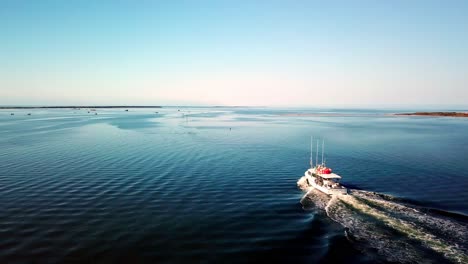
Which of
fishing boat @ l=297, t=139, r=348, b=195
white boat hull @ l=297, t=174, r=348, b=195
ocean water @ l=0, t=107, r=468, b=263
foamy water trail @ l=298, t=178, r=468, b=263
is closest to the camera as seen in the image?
foamy water trail @ l=298, t=178, r=468, b=263

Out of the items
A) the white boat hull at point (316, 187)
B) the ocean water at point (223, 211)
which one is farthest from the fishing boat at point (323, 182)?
the ocean water at point (223, 211)

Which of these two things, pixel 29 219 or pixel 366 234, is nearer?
pixel 366 234

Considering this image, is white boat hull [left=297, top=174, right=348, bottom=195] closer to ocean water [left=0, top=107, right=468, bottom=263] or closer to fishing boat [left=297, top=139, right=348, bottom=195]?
fishing boat [left=297, top=139, right=348, bottom=195]

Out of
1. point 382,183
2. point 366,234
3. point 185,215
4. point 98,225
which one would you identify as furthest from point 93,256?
point 382,183

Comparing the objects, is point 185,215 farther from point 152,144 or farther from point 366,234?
point 152,144

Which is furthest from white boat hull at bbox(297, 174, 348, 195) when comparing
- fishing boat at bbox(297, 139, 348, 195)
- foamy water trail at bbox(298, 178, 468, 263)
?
foamy water trail at bbox(298, 178, 468, 263)

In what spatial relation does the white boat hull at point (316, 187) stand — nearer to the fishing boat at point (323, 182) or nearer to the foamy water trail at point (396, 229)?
the fishing boat at point (323, 182)

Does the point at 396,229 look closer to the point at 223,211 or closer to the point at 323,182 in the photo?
the point at 323,182

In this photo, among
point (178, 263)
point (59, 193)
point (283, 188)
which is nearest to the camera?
point (178, 263)
